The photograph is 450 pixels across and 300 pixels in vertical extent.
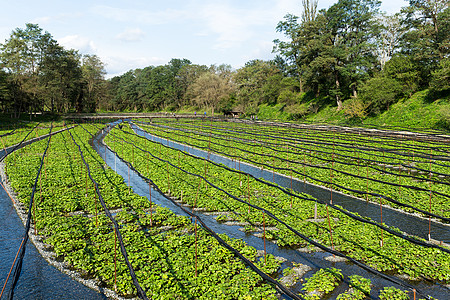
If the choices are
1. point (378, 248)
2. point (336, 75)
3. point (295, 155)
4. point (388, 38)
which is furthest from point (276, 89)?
point (378, 248)

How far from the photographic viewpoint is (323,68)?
189 feet

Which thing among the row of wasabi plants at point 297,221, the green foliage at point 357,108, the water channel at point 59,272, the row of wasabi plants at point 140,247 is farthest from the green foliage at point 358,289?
the green foliage at point 357,108

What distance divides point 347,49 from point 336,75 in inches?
203

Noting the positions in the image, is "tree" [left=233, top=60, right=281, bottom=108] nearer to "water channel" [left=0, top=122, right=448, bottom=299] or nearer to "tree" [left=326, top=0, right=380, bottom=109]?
"tree" [left=326, top=0, right=380, bottom=109]

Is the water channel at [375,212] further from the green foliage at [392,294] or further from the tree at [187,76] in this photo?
the tree at [187,76]

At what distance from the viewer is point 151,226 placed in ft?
44.2

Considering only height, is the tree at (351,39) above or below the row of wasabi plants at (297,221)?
above

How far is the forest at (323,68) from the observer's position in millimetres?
46406

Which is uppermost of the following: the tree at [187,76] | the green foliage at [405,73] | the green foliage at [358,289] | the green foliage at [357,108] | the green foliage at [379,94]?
the tree at [187,76]

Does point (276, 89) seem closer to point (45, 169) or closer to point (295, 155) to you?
point (295, 155)

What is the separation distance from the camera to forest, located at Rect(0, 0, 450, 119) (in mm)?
46406

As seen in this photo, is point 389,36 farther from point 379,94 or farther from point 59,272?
point 59,272

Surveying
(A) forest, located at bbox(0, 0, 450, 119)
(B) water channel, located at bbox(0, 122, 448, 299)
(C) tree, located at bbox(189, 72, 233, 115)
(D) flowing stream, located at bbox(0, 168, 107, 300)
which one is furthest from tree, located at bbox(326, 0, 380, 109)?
(D) flowing stream, located at bbox(0, 168, 107, 300)

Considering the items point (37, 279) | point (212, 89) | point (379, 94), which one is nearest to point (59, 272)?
point (37, 279)
